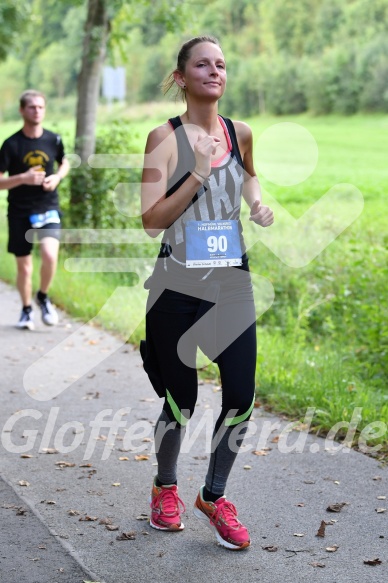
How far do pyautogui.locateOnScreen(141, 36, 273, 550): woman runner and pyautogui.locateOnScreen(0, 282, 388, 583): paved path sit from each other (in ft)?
0.90

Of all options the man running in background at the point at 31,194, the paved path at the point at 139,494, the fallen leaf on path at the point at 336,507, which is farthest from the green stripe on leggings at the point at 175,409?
the man running in background at the point at 31,194

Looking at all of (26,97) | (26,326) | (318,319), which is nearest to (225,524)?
(26,326)

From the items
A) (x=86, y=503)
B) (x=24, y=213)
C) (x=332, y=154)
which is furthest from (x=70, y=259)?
(x=332, y=154)

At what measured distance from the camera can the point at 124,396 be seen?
7004 mm

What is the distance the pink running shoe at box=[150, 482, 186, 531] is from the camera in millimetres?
4516

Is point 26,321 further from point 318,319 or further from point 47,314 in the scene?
point 318,319

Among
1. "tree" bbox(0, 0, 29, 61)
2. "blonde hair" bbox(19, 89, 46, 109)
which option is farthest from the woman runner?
"tree" bbox(0, 0, 29, 61)

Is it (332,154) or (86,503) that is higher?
(332,154)

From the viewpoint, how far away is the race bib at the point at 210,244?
4191 millimetres

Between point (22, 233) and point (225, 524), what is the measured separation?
5422mm

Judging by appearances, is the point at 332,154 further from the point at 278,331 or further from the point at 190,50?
the point at 190,50

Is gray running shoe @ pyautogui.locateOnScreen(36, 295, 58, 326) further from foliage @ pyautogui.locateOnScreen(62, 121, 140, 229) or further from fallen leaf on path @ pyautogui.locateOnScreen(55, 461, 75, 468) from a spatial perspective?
foliage @ pyautogui.locateOnScreen(62, 121, 140, 229)

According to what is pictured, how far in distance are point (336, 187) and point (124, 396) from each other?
11.8 m

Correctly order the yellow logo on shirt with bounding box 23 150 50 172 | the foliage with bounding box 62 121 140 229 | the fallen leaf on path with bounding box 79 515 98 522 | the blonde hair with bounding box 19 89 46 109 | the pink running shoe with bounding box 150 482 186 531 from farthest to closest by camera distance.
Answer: the foliage with bounding box 62 121 140 229 < the yellow logo on shirt with bounding box 23 150 50 172 < the blonde hair with bounding box 19 89 46 109 < the fallen leaf on path with bounding box 79 515 98 522 < the pink running shoe with bounding box 150 482 186 531
